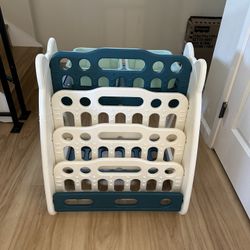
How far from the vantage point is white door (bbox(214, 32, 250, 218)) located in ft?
3.65

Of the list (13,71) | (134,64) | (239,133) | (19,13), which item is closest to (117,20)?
(19,13)

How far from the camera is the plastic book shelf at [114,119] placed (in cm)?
86

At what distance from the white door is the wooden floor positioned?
7cm

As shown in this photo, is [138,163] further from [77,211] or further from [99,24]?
[99,24]

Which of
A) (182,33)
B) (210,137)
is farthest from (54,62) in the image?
(182,33)

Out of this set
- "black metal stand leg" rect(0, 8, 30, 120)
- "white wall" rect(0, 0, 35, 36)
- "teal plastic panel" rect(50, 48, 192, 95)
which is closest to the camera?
"teal plastic panel" rect(50, 48, 192, 95)

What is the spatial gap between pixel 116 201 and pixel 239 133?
65 cm

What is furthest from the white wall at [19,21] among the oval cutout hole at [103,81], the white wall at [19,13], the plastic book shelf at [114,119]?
the oval cutout hole at [103,81]

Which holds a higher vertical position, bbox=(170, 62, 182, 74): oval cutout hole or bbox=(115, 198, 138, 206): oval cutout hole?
bbox=(170, 62, 182, 74): oval cutout hole

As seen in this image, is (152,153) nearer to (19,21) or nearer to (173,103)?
(173,103)

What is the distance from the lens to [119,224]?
1.06m

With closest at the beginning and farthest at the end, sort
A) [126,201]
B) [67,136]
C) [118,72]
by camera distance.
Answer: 1. [118,72]
2. [67,136]
3. [126,201]

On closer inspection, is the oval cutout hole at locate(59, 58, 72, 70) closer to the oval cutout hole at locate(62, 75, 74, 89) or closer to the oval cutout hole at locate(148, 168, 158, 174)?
the oval cutout hole at locate(62, 75, 74, 89)

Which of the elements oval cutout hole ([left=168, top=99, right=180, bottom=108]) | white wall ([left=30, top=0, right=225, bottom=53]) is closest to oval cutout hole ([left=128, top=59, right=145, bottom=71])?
oval cutout hole ([left=168, top=99, right=180, bottom=108])
